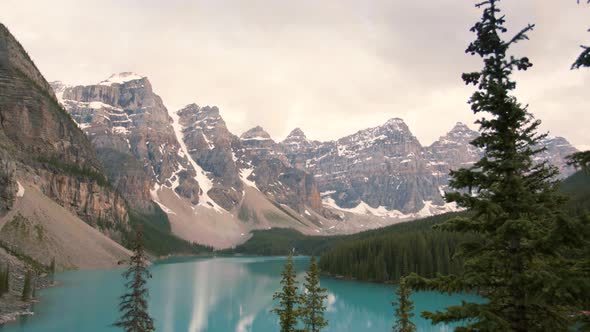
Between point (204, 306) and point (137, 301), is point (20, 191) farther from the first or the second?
point (137, 301)

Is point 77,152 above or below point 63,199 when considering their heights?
above

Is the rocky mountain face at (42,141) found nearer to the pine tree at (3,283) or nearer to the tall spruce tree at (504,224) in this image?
the pine tree at (3,283)

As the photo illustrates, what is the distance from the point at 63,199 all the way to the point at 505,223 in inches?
7370

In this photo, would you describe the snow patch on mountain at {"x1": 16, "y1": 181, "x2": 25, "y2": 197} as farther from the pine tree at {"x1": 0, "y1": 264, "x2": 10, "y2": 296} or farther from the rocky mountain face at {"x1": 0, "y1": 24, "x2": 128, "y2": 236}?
the pine tree at {"x1": 0, "y1": 264, "x2": 10, "y2": 296}

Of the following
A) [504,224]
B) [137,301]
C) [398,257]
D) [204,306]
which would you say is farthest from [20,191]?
[504,224]

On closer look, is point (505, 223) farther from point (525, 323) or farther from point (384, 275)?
point (384, 275)

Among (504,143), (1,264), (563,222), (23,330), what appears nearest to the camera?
(563,222)

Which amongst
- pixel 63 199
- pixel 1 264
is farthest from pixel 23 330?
pixel 63 199

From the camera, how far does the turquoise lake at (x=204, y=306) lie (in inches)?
2232

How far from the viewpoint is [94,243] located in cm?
14025

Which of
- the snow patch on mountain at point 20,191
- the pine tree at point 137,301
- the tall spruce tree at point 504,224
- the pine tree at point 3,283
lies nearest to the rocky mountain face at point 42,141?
the snow patch on mountain at point 20,191

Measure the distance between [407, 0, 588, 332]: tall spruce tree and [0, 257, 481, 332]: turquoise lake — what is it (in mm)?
50298

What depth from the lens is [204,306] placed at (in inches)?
2948

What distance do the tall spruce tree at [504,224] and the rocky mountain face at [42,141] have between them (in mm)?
158619
